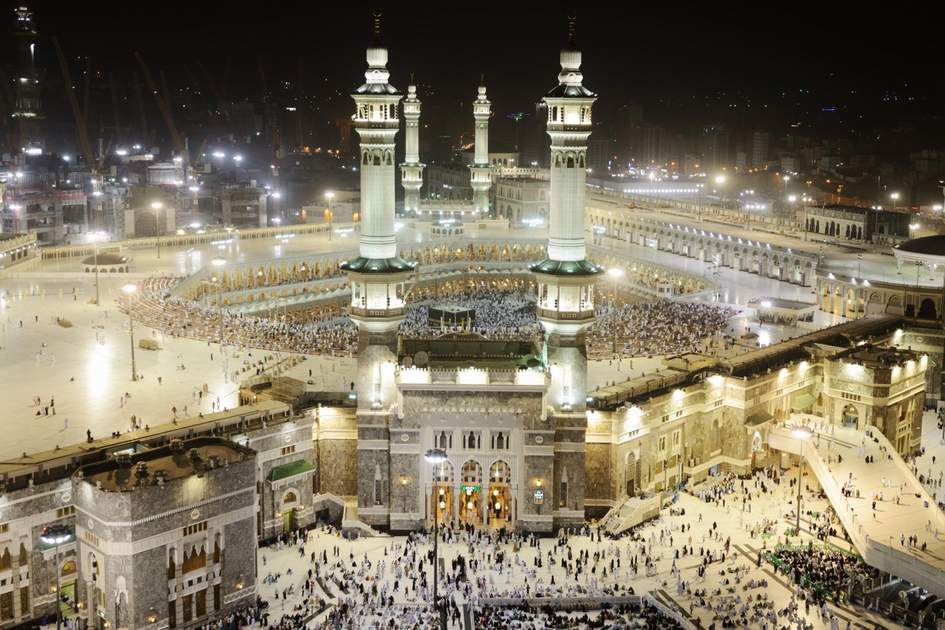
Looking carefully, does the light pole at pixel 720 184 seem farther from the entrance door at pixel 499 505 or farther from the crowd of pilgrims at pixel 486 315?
the entrance door at pixel 499 505

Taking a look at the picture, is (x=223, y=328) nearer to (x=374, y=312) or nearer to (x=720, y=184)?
(x=374, y=312)

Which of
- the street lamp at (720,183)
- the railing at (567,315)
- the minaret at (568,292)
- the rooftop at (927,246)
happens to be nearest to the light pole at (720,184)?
the street lamp at (720,183)

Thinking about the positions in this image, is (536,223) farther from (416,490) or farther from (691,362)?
(416,490)

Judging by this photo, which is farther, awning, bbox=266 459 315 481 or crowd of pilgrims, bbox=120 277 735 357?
crowd of pilgrims, bbox=120 277 735 357

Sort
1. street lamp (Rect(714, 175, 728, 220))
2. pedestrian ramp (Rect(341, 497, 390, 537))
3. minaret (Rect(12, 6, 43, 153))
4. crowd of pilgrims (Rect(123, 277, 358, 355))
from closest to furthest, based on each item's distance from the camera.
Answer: pedestrian ramp (Rect(341, 497, 390, 537)) → crowd of pilgrims (Rect(123, 277, 358, 355)) → minaret (Rect(12, 6, 43, 153)) → street lamp (Rect(714, 175, 728, 220))

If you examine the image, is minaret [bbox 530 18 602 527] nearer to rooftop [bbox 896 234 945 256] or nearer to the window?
the window

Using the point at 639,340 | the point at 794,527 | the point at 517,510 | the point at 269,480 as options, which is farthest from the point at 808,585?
the point at 639,340

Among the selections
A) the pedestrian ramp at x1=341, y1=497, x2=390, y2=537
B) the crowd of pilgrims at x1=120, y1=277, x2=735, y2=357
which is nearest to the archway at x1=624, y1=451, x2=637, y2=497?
the crowd of pilgrims at x1=120, y1=277, x2=735, y2=357
